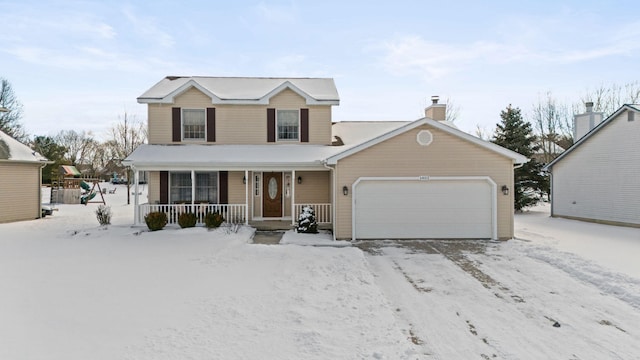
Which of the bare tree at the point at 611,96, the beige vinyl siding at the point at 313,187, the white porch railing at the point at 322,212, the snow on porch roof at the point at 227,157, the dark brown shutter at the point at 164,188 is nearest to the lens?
the snow on porch roof at the point at 227,157

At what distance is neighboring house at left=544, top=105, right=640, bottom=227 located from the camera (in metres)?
14.1

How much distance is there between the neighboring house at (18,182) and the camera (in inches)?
609

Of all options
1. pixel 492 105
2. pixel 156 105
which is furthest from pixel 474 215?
pixel 492 105

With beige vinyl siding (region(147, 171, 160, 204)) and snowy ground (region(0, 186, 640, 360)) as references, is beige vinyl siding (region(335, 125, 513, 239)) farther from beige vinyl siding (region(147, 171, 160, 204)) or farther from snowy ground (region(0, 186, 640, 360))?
beige vinyl siding (region(147, 171, 160, 204))

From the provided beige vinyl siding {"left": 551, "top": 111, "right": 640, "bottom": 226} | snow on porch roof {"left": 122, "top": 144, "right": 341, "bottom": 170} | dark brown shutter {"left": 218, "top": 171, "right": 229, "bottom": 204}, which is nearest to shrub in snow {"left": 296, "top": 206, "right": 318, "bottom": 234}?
snow on porch roof {"left": 122, "top": 144, "right": 341, "bottom": 170}

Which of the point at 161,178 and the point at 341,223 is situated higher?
the point at 161,178

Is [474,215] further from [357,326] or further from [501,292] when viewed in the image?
[357,326]

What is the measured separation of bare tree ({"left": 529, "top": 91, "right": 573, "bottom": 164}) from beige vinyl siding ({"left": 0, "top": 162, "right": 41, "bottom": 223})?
35.8m

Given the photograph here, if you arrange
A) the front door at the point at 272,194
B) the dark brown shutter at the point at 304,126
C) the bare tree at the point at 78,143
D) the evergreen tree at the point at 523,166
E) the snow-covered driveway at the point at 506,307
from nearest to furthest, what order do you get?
the snow-covered driveway at the point at 506,307, the front door at the point at 272,194, the dark brown shutter at the point at 304,126, the evergreen tree at the point at 523,166, the bare tree at the point at 78,143

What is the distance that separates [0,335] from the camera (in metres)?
4.54

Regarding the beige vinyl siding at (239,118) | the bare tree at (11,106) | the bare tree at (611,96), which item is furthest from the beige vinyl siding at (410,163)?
the bare tree at (11,106)

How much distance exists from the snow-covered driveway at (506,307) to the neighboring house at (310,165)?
7.95 feet

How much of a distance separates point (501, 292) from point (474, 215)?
5.46m

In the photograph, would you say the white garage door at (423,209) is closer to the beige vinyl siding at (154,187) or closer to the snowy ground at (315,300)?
the snowy ground at (315,300)
